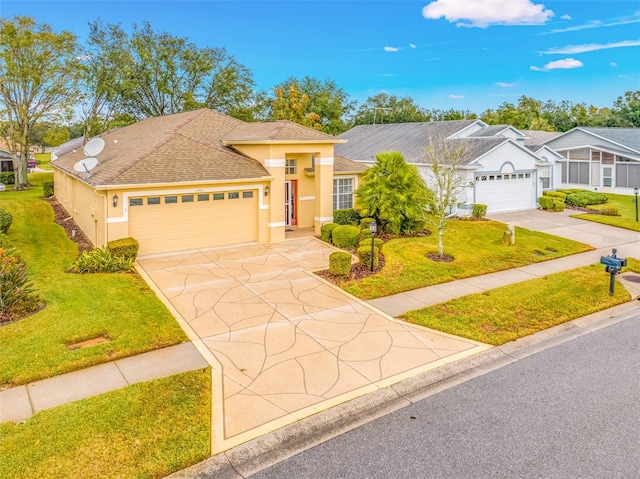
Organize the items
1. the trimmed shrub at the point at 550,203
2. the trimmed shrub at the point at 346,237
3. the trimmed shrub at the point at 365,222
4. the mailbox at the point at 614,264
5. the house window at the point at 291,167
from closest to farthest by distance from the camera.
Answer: the mailbox at the point at 614,264
the trimmed shrub at the point at 346,237
the trimmed shrub at the point at 365,222
the house window at the point at 291,167
the trimmed shrub at the point at 550,203

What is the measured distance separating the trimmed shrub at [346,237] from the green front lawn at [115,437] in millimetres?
10575

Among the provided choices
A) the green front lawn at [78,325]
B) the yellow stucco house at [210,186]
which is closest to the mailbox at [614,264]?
the yellow stucco house at [210,186]

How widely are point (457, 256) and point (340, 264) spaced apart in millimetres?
4886

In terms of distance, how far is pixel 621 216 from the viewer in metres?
23.5

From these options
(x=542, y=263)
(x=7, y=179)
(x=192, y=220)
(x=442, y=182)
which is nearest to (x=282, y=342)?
(x=192, y=220)

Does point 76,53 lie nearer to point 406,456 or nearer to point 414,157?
point 414,157

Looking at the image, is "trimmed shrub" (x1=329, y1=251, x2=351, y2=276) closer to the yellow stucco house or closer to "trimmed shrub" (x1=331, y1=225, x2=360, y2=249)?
"trimmed shrub" (x1=331, y1=225, x2=360, y2=249)

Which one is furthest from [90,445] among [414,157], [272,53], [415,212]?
[272,53]

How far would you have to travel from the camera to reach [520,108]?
6631 cm

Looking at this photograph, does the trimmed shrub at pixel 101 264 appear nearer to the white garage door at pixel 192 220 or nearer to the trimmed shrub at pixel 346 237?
the white garage door at pixel 192 220

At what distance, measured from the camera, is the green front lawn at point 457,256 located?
12922mm

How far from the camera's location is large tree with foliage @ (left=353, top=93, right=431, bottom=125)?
57344 millimetres

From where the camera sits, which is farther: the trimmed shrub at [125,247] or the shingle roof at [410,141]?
the shingle roof at [410,141]

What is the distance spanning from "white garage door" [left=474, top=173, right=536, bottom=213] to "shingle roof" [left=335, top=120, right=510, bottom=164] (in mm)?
1834
